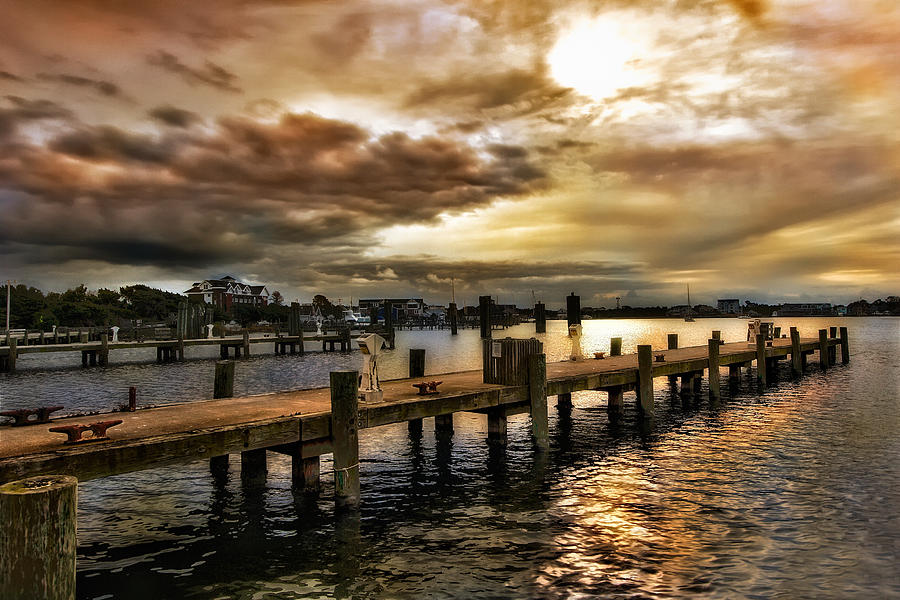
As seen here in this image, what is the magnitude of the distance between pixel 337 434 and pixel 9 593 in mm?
6082

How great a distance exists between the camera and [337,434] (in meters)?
10.9

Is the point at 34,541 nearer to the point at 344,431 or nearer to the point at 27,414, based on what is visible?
the point at 344,431

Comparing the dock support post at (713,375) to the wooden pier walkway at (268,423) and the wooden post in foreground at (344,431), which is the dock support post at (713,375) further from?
the wooden post in foreground at (344,431)

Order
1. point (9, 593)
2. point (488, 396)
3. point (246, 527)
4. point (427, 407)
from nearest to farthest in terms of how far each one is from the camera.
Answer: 1. point (9, 593)
2. point (246, 527)
3. point (427, 407)
4. point (488, 396)

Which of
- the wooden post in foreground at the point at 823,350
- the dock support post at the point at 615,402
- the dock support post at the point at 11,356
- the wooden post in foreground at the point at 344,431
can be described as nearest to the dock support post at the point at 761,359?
the dock support post at the point at 615,402

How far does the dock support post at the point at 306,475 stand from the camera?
12.1 metres

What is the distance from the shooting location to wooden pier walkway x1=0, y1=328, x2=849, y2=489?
818 cm

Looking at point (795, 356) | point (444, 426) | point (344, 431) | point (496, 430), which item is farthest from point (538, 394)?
point (795, 356)

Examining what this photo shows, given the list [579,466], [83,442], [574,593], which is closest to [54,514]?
[83,442]

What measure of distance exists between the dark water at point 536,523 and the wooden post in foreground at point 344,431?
2.00 ft

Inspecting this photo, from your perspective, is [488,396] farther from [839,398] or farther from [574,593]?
[839,398]

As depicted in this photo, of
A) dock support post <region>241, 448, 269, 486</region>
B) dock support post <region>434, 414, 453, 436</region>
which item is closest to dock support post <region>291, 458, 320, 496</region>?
dock support post <region>241, 448, 269, 486</region>

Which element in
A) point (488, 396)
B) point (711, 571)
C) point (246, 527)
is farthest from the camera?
point (488, 396)

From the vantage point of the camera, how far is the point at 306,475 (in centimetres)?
1213
